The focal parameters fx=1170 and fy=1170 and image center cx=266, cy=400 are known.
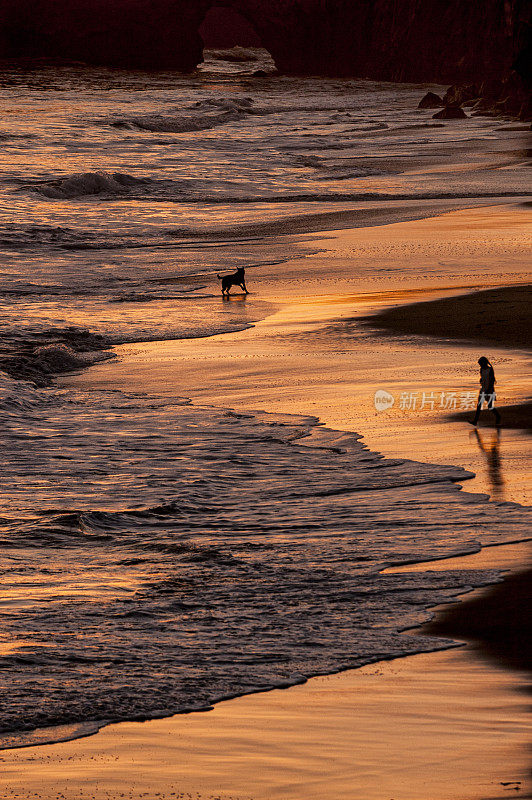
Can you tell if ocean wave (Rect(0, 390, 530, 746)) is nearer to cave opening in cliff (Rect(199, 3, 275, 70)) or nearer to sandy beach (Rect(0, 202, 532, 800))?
sandy beach (Rect(0, 202, 532, 800))

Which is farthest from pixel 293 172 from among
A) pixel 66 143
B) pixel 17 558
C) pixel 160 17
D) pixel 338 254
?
pixel 160 17

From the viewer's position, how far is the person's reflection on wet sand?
6.82m

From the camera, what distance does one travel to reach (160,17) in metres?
121

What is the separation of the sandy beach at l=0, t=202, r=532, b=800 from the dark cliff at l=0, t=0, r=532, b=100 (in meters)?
89.4

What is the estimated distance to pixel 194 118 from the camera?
5553 cm

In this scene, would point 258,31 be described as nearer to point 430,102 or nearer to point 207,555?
point 430,102

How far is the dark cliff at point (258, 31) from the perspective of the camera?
105 m

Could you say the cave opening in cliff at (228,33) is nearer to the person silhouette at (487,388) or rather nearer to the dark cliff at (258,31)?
the dark cliff at (258,31)

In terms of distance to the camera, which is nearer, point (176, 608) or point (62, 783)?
point (62, 783)

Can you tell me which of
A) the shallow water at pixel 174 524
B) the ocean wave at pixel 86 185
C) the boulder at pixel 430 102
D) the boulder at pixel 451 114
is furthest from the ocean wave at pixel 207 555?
the boulder at pixel 430 102

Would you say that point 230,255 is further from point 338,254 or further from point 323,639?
point 323,639

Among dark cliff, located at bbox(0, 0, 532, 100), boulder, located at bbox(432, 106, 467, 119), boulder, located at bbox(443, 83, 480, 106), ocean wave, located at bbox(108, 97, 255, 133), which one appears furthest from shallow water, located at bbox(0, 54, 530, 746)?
dark cliff, located at bbox(0, 0, 532, 100)

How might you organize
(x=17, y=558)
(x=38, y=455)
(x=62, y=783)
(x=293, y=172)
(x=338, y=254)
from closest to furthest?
(x=62, y=783) < (x=17, y=558) < (x=38, y=455) < (x=338, y=254) < (x=293, y=172)

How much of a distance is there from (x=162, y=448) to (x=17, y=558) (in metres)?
2.18
